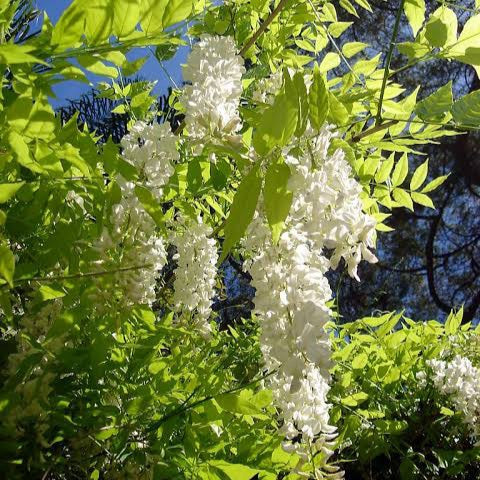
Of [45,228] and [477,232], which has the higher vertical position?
[45,228]

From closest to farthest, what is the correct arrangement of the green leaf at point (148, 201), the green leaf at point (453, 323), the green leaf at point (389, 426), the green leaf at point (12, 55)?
the green leaf at point (12, 55), the green leaf at point (148, 201), the green leaf at point (389, 426), the green leaf at point (453, 323)

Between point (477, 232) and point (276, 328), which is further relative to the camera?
point (477, 232)

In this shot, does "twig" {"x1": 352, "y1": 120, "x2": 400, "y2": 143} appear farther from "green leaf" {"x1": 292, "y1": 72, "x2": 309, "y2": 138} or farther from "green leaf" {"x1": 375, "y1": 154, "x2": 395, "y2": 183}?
"green leaf" {"x1": 292, "y1": 72, "x2": 309, "y2": 138}

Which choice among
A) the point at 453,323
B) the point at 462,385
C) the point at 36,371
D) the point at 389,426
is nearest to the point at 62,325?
the point at 36,371

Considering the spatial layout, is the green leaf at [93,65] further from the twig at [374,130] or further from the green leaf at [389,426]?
the green leaf at [389,426]

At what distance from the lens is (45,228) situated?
1.02 meters

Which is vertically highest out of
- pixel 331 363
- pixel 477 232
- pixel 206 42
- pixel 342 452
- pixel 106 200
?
pixel 206 42

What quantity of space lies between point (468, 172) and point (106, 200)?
16.2ft

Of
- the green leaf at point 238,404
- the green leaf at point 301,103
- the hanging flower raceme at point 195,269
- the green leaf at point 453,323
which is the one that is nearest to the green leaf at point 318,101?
the green leaf at point 301,103

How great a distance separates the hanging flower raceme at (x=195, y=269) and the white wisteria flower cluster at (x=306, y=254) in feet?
2.01

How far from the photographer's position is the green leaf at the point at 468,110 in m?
0.66

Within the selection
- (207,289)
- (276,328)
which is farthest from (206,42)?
(207,289)

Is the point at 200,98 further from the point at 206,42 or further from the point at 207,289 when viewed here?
the point at 207,289

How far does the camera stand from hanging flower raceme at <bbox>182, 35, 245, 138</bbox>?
2.47 ft
